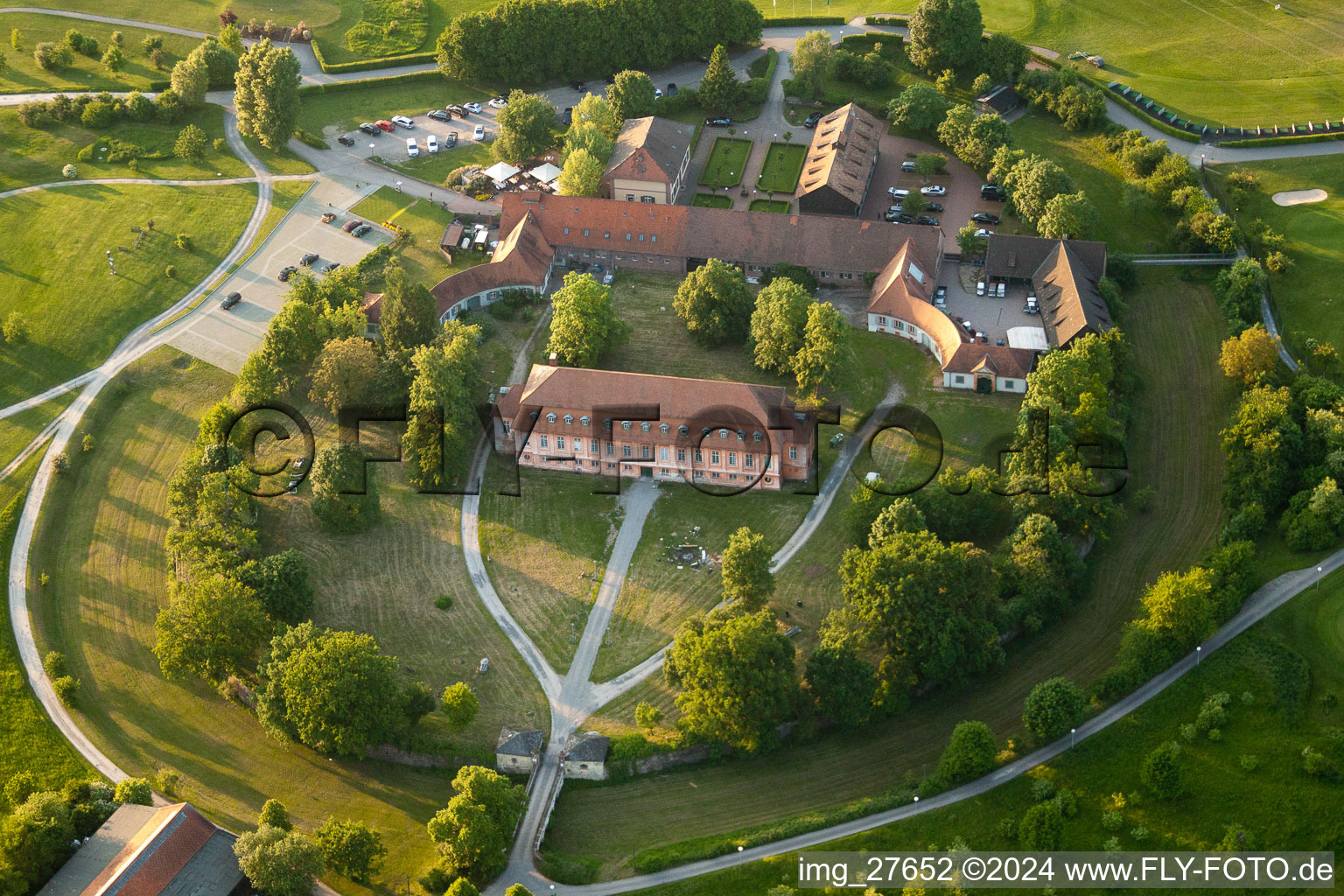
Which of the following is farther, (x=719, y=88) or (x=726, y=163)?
(x=719, y=88)

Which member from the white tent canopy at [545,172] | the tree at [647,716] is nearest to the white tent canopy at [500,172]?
the white tent canopy at [545,172]

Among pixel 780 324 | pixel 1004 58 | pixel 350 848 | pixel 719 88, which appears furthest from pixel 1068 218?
pixel 350 848

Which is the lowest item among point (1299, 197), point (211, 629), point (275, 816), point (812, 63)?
point (275, 816)

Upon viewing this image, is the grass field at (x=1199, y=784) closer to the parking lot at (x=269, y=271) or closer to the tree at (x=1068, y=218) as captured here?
the tree at (x=1068, y=218)

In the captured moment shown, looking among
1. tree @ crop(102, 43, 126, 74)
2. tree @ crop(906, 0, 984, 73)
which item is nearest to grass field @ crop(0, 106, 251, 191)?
tree @ crop(102, 43, 126, 74)

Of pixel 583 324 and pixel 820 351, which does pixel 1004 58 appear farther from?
pixel 583 324

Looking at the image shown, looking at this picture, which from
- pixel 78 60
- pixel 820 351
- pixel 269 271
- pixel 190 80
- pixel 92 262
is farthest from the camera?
pixel 78 60

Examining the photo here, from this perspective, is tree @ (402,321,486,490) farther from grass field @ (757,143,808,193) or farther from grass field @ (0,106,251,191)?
grass field @ (0,106,251,191)
